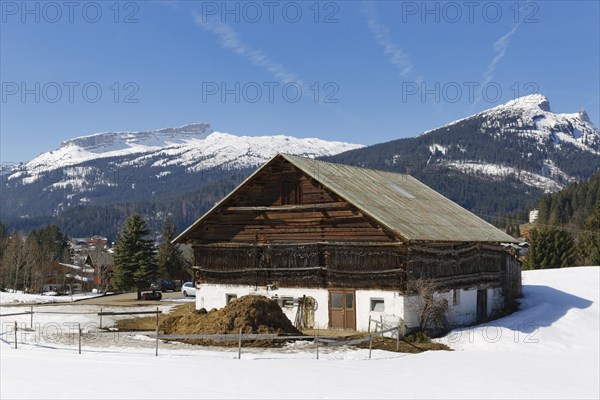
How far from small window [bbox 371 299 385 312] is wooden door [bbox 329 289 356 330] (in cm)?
91

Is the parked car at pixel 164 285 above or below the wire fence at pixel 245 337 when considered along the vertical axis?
below

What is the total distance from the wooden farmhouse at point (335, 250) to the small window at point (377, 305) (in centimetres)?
5

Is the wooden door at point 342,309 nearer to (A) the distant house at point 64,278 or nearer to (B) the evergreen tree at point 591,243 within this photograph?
(B) the evergreen tree at point 591,243

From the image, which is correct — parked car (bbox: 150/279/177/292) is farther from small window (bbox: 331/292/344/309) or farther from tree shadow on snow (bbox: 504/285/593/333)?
small window (bbox: 331/292/344/309)

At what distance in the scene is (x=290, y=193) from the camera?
33062mm

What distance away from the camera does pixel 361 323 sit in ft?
98.5

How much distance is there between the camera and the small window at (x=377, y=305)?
2989 cm

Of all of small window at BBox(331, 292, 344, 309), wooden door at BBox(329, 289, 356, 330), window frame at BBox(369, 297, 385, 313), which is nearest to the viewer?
window frame at BBox(369, 297, 385, 313)

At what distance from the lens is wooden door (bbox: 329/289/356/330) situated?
30.4m

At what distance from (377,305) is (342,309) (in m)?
1.77

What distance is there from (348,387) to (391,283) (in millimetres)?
11531

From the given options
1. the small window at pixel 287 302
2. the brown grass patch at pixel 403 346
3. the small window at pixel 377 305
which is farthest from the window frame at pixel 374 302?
the small window at pixel 287 302

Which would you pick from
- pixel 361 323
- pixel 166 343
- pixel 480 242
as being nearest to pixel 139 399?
pixel 166 343

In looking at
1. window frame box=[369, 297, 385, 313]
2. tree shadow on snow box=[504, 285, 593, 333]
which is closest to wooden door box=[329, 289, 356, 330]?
window frame box=[369, 297, 385, 313]
